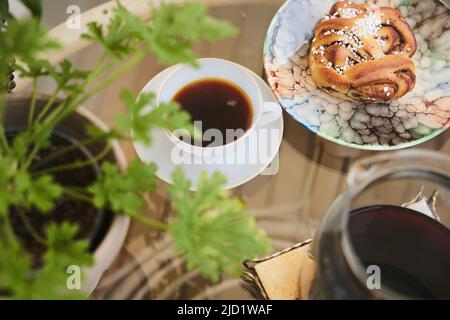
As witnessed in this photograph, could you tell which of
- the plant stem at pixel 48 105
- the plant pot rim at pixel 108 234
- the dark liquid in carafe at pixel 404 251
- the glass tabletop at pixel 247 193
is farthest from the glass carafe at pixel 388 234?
the plant stem at pixel 48 105

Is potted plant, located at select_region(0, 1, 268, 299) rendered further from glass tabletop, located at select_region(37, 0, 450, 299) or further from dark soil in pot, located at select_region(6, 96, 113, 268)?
glass tabletop, located at select_region(37, 0, 450, 299)

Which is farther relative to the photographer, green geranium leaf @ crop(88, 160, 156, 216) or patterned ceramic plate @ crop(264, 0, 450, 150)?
patterned ceramic plate @ crop(264, 0, 450, 150)

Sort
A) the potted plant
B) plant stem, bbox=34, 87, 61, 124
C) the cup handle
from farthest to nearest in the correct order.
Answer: the cup handle → plant stem, bbox=34, 87, 61, 124 → the potted plant

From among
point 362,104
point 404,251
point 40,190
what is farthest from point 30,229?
point 362,104

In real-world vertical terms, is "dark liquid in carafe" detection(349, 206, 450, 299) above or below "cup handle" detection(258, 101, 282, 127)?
below

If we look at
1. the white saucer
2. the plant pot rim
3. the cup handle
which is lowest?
the plant pot rim

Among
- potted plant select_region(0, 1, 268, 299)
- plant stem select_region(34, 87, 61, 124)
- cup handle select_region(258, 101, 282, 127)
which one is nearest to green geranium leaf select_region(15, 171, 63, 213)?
potted plant select_region(0, 1, 268, 299)

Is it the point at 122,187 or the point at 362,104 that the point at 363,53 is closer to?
the point at 362,104

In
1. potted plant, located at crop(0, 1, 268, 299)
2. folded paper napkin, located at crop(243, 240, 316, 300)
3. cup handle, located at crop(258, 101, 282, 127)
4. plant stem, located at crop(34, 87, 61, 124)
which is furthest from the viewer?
cup handle, located at crop(258, 101, 282, 127)
